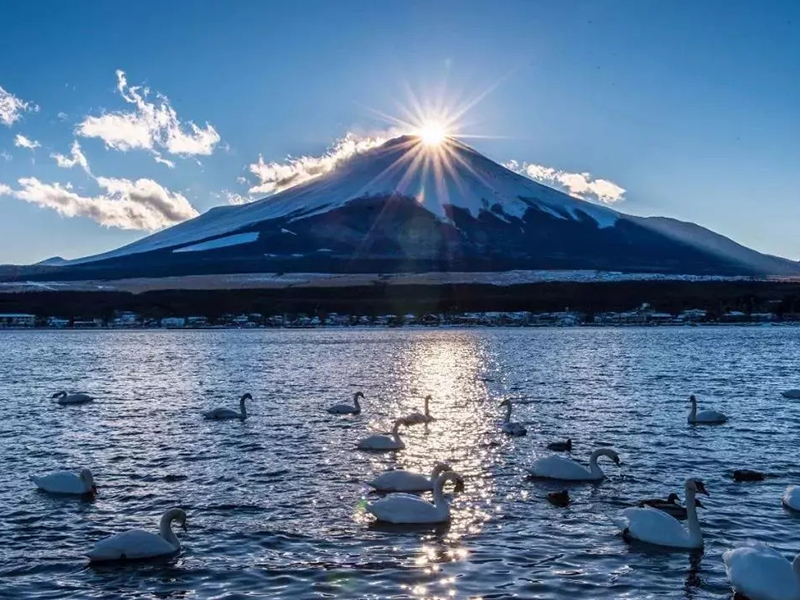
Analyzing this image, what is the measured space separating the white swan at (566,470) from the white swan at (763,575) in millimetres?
6794

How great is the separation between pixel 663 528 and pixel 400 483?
19.2 feet

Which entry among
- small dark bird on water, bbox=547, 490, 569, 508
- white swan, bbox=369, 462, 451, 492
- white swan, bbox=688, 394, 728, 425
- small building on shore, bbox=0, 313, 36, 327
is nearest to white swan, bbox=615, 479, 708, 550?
small dark bird on water, bbox=547, 490, 569, 508

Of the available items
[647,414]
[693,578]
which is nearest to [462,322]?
[647,414]

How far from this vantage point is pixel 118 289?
189250 mm

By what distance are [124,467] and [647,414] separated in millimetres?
18680

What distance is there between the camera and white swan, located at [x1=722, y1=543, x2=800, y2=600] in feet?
38.7

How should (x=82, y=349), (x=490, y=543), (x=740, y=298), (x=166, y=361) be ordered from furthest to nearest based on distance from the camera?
(x=740, y=298), (x=82, y=349), (x=166, y=361), (x=490, y=543)

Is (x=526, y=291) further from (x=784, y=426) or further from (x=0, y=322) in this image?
(x=784, y=426)

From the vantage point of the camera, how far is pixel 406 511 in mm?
15961

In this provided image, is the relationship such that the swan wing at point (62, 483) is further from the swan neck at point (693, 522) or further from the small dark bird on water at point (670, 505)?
the swan neck at point (693, 522)

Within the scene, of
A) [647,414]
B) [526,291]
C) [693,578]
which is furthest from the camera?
[526,291]

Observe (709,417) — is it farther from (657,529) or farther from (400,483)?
Result: (657,529)

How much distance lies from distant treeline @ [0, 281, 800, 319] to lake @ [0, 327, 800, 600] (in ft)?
346

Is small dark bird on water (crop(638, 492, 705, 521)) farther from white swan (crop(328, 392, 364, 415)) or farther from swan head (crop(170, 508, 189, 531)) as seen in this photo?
white swan (crop(328, 392, 364, 415))
